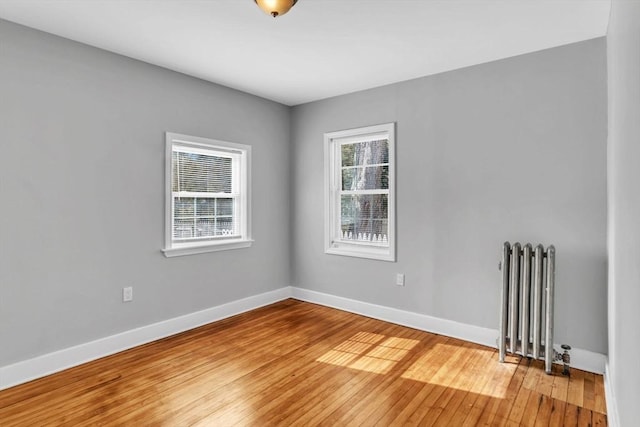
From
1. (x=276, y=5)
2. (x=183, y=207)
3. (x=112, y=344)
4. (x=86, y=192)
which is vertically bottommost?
(x=112, y=344)

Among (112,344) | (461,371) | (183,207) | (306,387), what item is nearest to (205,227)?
(183,207)

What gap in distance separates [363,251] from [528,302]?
1825mm

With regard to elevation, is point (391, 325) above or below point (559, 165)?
below

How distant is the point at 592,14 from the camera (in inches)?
97.0

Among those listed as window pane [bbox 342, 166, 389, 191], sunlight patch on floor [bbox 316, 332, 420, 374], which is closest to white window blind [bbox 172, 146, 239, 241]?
window pane [bbox 342, 166, 389, 191]

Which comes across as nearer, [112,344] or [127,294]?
[112,344]

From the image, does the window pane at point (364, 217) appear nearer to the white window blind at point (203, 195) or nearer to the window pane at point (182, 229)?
the white window blind at point (203, 195)

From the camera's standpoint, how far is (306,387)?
257 centimetres

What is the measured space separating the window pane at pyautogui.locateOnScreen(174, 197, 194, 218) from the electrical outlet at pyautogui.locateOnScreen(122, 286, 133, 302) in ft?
2.73

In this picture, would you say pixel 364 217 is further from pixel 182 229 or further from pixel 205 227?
pixel 182 229

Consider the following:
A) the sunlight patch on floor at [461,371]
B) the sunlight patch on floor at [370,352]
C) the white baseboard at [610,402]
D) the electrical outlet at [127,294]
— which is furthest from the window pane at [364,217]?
the electrical outlet at [127,294]

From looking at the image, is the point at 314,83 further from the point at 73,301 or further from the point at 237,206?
the point at 73,301

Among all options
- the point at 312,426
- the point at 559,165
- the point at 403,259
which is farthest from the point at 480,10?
the point at 312,426

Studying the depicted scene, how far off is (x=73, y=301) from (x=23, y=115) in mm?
1454
